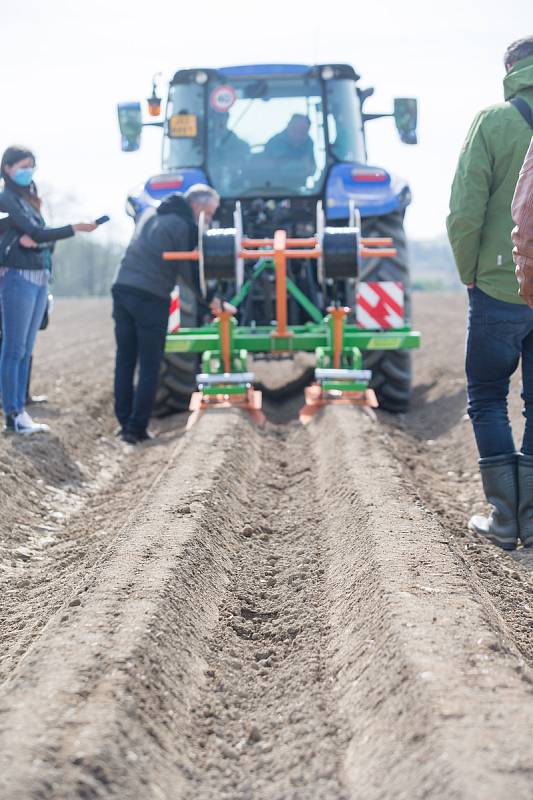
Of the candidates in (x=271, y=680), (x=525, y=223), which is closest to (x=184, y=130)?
(x=525, y=223)

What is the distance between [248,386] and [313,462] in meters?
1.40

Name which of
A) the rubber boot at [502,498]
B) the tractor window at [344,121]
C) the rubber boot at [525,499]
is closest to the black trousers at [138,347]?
the tractor window at [344,121]

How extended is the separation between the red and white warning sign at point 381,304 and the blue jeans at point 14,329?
2.43 m

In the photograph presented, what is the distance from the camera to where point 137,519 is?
4215 mm

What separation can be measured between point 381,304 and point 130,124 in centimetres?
232

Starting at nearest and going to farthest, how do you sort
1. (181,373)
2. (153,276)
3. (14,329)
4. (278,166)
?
1. (14,329)
2. (153,276)
3. (181,373)
4. (278,166)

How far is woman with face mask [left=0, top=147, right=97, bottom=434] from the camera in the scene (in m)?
5.89

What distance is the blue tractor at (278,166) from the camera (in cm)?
768

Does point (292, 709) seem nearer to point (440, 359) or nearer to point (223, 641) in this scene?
point (223, 641)

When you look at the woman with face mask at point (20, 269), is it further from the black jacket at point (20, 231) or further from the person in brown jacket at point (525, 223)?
the person in brown jacket at point (525, 223)

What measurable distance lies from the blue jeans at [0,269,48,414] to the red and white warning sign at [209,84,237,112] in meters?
2.48

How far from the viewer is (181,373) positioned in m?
7.77

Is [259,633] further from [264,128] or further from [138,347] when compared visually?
[264,128]

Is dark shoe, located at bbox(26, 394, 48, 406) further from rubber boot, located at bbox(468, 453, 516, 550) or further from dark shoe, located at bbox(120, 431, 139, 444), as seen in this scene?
rubber boot, located at bbox(468, 453, 516, 550)
